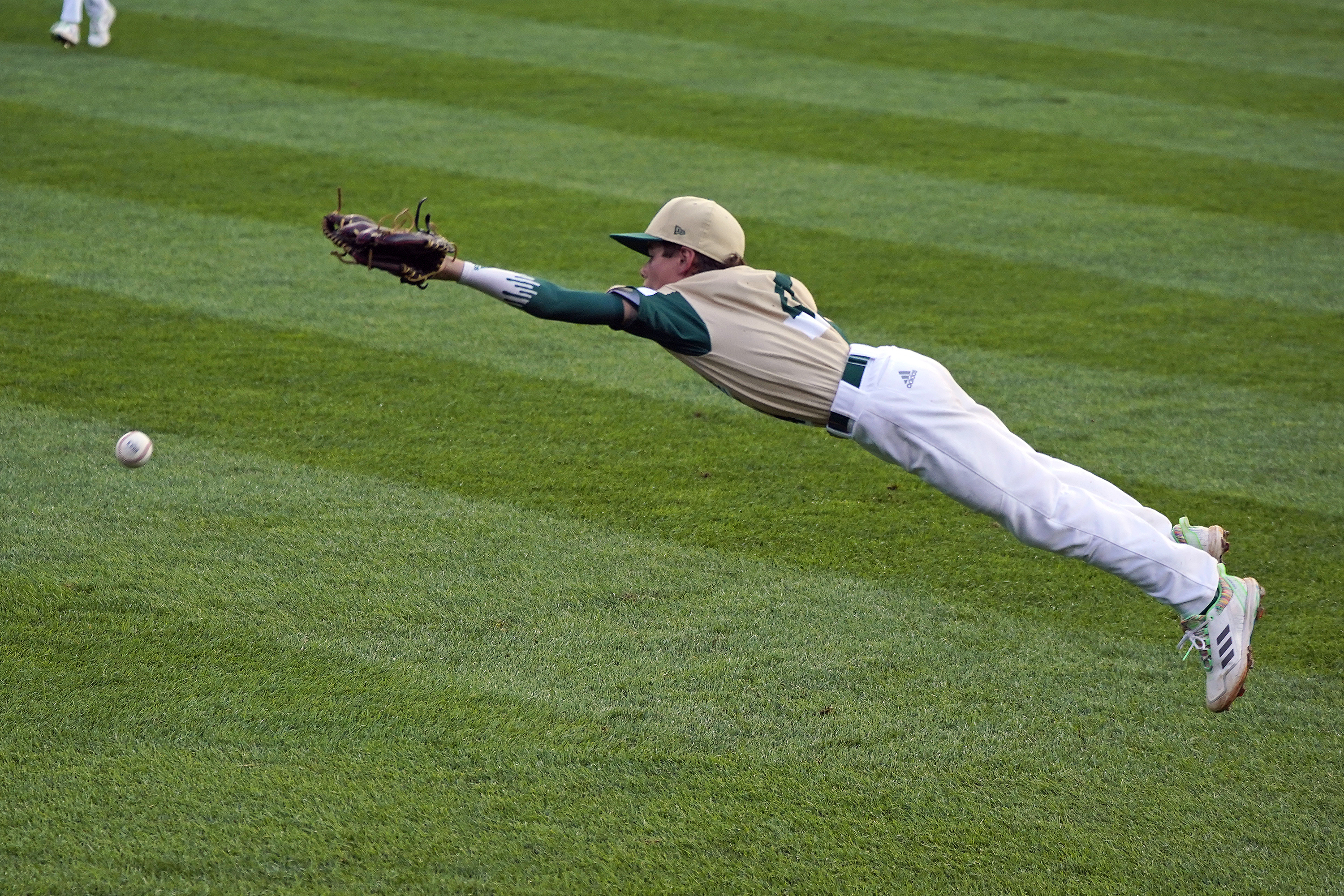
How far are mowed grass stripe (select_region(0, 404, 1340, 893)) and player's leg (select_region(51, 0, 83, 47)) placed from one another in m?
8.50

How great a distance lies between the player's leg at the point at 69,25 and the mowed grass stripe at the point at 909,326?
4001 millimetres

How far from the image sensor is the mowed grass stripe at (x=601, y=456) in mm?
5312

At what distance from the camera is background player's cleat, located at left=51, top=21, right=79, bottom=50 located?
12.5 metres

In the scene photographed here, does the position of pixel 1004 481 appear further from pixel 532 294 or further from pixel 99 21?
pixel 99 21

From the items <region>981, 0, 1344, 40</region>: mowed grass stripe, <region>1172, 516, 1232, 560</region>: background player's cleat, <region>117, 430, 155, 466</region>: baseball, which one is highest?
<region>981, 0, 1344, 40</region>: mowed grass stripe

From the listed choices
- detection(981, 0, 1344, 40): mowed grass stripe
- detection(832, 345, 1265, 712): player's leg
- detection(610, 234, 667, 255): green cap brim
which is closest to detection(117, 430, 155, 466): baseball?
detection(610, 234, 667, 255): green cap brim

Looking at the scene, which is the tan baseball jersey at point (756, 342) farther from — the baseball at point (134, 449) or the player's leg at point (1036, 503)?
the baseball at point (134, 449)

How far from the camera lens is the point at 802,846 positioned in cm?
371

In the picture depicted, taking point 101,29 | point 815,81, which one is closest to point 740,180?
point 815,81

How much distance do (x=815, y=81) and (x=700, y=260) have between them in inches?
363

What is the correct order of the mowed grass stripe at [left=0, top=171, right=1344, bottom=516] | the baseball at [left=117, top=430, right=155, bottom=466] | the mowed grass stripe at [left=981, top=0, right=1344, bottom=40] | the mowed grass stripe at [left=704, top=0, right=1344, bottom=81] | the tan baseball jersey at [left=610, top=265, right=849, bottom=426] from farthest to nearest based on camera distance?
1. the mowed grass stripe at [left=981, top=0, right=1344, bottom=40]
2. the mowed grass stripe at [left=704, top=0, right=1344, bottom=81]
3. the mowed grass stripe at [left=0, top=171, right=1344, bottom=516]
4. the baseball at [left=117, top=430, right=155, bottom=466]
5. the tan baseball jersey at [left=610, top=265, right=849, bottom=426]

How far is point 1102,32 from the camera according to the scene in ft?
51.9

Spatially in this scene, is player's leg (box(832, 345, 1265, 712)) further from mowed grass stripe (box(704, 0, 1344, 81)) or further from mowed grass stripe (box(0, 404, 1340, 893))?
mowed grass stripe (box(704, 0, 1344, 81))

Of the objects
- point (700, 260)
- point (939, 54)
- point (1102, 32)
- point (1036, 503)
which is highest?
point (1102, 32)
